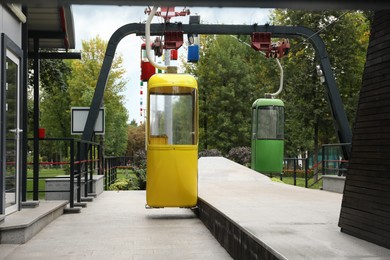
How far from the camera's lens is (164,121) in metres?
11.1

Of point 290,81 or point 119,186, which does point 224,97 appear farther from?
point 119,186

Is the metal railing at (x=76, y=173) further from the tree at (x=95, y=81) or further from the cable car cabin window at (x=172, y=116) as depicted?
the tree at (x=95, y=81)

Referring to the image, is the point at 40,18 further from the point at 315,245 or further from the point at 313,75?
the point at 313,75

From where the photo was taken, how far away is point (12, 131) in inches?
352

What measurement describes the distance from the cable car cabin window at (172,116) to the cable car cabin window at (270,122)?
41.2 feet

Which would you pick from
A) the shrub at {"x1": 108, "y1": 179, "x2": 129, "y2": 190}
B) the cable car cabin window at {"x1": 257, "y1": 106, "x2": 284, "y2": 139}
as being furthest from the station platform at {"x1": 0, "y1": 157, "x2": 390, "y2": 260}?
the cable car cabin window at {"x1": 257, "y1": 106, "x2": 284, "y2": 139}

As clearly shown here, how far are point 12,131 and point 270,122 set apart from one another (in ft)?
51.7

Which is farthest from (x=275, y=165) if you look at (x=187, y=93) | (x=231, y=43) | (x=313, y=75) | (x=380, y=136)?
(x=231, y=43)

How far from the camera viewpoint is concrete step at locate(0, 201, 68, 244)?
7645 millimetres

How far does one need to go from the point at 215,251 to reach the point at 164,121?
4.14m

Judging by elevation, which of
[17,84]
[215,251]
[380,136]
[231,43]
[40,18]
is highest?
[231,43]

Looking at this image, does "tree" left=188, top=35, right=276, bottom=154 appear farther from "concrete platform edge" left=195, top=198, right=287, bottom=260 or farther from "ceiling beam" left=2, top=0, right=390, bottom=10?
"ceiling beam" left=2, top=0, right=390, bottom=10

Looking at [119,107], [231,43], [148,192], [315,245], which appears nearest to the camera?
[315,245]

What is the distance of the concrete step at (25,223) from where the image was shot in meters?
7.64
